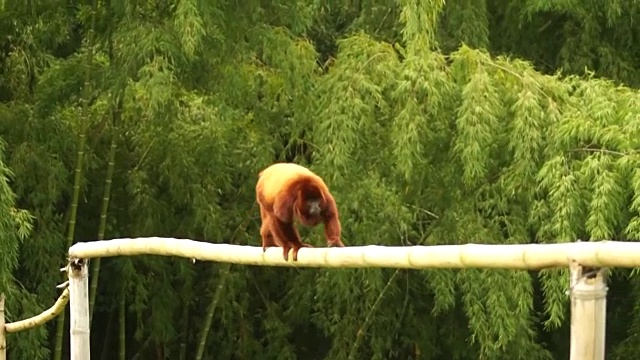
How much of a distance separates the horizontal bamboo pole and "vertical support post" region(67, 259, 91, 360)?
0.05m

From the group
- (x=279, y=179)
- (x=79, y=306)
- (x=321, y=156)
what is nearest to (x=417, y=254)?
(x=279, y=179)

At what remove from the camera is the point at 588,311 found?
5.69 ft

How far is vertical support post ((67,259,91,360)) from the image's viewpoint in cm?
344

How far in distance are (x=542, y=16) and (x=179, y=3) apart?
2.12 metres

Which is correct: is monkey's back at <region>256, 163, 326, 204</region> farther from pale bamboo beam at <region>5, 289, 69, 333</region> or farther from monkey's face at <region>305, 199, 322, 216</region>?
pale bamboo beam at <region>5, 289, 69, 333</region>

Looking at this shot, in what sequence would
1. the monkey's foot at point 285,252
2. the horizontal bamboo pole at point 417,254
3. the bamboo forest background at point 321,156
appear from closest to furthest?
the horizontal bamboo pole at point 417,254, the monkey's foot at point 285,252, the bamboo forest background at point 321,156

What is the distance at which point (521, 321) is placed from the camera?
5.10 m

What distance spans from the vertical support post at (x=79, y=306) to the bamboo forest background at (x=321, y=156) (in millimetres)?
1369

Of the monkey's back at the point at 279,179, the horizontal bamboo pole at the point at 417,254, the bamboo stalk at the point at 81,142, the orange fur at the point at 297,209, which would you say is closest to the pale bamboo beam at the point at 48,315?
the horizontal bamboo pole at the point at 417,254

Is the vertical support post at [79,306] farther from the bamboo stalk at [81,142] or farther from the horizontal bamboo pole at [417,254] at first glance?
the bamboo stalk at [81,142]

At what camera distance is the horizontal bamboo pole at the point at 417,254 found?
1.73 meters

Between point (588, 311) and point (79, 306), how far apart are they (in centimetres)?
204

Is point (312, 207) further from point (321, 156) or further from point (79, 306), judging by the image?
point (321, 156)

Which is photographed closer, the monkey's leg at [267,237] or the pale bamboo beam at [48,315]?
the monkey's leg at [267,237]
